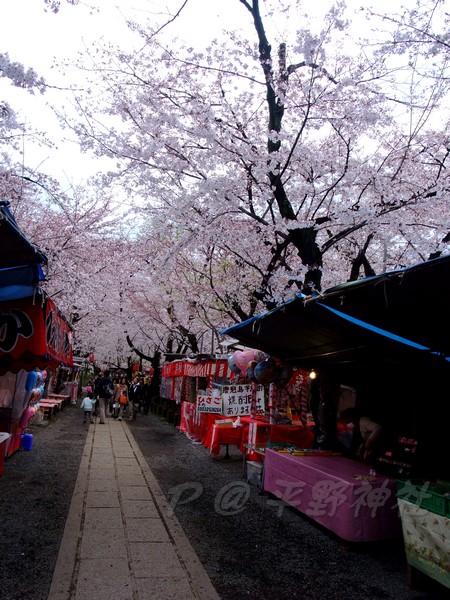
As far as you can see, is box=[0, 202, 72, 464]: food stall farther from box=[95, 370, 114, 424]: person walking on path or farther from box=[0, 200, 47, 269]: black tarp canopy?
box=[95, 370, 114, 424]: person walking on path

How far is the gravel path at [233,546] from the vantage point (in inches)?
177

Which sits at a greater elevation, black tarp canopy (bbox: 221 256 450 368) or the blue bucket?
black tarp canopy (bbox: 221 256 450 368)

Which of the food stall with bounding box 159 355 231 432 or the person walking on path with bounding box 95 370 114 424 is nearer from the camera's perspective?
the food stall with bounding box 159 355 231 432

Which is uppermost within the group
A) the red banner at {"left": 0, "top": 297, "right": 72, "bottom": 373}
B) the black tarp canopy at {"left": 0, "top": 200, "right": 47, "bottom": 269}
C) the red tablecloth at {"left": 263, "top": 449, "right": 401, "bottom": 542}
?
the black tarp canopy at {"left": 0, "top": 200, "right": 47, "bottom": 269}

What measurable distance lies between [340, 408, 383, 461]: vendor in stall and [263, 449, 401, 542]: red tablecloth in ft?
0.92

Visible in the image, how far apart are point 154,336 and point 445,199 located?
24.7m

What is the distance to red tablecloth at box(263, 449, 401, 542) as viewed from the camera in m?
5.64

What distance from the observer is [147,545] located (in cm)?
545

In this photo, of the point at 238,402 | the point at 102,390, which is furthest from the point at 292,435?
the point at 102,390

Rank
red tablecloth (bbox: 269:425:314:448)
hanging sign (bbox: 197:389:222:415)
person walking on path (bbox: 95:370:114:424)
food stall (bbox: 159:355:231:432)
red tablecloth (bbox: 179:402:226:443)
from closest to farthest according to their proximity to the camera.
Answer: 1. red tablecloth (bbox: 269:425:314:448)
2. hanging sign (bbox: 197:389:222:415)
3. red tablecloth (bbox: 179:402:226:443)
4. food stall (bbox: 159:355:231:432)
5. person walking on path (bbox: 95:370:114:424)

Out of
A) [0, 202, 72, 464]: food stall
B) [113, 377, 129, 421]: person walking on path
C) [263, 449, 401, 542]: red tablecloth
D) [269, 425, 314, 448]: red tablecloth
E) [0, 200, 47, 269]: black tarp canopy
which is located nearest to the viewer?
[0, 200, 47, 269]: black tarp canopy

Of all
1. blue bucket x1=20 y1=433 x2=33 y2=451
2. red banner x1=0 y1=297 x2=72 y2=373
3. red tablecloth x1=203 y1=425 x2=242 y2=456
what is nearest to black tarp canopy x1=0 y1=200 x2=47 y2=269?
red banner x1=0 y1=297 x2=72 y2=373

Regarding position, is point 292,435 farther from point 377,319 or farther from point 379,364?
point 377,319

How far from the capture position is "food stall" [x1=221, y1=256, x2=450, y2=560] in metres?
4.96
